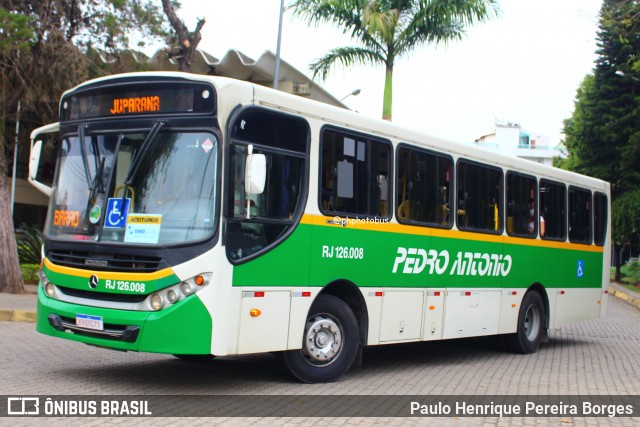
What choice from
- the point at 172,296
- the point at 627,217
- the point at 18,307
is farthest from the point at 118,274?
the point at 627,217

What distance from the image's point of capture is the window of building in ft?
41.3

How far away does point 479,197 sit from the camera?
1177 centimetres

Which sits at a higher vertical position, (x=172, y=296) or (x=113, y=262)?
(x=113, y=262)

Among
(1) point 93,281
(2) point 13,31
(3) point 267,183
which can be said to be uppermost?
(2) point 13,31

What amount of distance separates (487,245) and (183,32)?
9.49 meters

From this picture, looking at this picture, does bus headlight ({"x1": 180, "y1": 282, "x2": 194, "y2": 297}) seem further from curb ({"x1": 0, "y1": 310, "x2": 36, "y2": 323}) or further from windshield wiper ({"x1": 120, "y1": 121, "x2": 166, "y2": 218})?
curb ({"x1": 0, "y1": 310, "x2": 36, "y2": 323})

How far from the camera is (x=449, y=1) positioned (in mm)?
22156

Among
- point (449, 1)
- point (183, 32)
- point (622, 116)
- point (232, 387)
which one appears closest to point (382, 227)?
point (232, 387)

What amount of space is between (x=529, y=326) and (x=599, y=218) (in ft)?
10.8

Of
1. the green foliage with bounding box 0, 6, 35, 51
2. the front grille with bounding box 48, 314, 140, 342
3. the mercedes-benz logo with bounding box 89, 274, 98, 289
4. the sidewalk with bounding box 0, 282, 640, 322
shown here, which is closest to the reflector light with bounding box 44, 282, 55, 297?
the front grille with bounding box 48, 314, 140, 342

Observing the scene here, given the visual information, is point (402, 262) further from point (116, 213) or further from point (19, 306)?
point (19, 306)

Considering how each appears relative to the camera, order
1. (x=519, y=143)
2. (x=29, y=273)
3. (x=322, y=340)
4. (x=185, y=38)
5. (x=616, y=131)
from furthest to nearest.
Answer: (x=519, y=143)
(x=616, y=131)
(x=29, y=273)
(x=185, y=38)
(x=322, y=340)

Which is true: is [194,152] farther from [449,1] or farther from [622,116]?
[622,116]

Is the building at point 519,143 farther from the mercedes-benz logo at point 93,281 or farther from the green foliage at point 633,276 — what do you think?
the mercedes-benz logo at point 93,281
